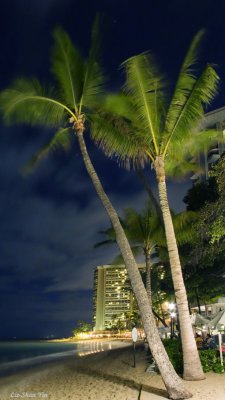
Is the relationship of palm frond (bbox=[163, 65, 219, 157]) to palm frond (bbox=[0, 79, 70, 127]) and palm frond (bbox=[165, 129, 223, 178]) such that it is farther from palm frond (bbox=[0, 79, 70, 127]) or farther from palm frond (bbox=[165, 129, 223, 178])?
palm frond (bbox=[0, 79, 70, 127])

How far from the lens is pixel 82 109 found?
1372 cm

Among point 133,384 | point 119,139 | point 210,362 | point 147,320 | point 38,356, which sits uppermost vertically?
point 119,139

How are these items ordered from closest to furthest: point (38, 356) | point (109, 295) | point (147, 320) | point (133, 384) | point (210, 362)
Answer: point (147, 320), point (133, 384), point (210, 362), point (38, 356), point (109, 295)

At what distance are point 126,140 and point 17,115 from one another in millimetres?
3973

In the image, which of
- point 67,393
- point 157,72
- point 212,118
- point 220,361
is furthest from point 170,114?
point 212,118

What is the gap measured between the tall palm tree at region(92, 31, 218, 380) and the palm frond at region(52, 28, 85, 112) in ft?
3.91

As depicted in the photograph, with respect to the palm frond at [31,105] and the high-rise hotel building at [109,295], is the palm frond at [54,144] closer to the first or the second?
the palm frond at [31,105]

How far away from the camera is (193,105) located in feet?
39.7

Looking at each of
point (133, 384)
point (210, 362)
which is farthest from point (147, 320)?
point (210, 362)

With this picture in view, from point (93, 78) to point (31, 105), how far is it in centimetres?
238

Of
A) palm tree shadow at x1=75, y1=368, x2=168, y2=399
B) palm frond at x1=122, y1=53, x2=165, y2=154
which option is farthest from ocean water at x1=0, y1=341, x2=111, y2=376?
palm frond at x1=122, y1=53, x2=165, y2=154

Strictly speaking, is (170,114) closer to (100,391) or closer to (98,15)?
(98,15)

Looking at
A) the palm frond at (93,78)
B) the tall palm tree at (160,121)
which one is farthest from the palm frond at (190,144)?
the palm frond at (93,78)

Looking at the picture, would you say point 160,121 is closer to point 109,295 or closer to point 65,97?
point 65,97
